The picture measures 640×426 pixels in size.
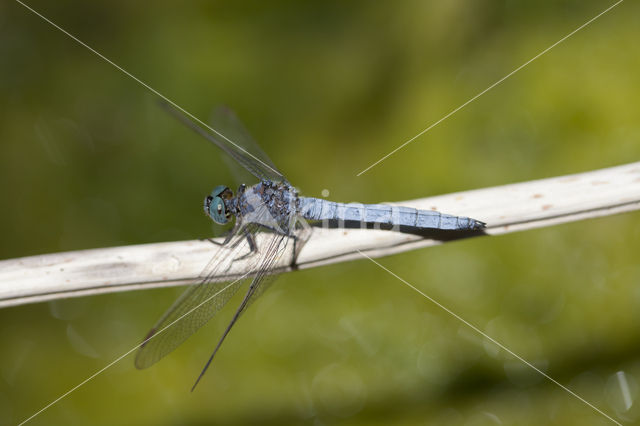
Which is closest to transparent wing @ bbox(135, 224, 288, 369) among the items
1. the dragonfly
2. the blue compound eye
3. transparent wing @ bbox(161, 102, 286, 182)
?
the dragonfly

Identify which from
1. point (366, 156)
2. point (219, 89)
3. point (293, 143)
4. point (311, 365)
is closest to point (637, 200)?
point (366, 156)

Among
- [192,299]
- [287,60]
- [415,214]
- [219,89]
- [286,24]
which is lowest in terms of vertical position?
[192,299]

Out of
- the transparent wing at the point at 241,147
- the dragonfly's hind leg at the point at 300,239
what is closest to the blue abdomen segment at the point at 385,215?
the dragonfly's hind leg at the point at 300,239

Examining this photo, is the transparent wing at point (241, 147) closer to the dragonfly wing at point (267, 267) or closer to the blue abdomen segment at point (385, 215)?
the blue abdomen segment at point (385, 215)

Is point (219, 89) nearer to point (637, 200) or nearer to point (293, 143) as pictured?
point (293, 143)

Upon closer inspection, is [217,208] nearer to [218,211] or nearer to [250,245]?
[218,211]
